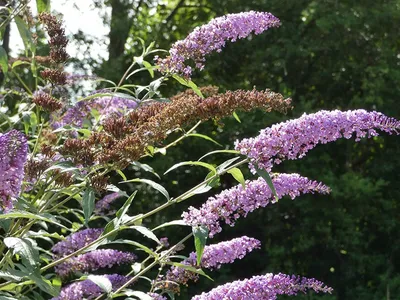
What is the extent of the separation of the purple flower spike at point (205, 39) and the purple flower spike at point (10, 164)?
1.21 meters

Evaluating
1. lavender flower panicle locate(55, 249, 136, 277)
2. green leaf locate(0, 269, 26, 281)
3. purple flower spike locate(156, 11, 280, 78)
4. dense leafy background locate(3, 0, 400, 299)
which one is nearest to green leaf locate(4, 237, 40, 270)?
green leaf locate(0, 269, 26, 281)

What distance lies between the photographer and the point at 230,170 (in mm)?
2396

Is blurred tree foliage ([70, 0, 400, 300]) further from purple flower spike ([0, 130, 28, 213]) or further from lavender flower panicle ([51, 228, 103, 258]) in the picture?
purple flower spike ([0, 130, 28, 213])

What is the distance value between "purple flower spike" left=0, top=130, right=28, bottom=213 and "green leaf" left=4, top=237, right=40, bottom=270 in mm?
530

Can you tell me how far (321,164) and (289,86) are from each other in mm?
1087

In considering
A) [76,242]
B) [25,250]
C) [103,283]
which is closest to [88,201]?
[25,250]

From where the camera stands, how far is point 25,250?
7.38 feet

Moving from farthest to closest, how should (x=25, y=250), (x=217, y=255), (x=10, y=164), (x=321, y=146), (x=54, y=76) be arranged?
(x=321, y=146) → (x=217, y=255) → (x=54, y=76) → (x=25, y=250) → (x=10, y=164)

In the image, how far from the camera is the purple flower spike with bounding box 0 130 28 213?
169 cm

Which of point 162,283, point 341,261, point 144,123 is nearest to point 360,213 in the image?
point 341,261

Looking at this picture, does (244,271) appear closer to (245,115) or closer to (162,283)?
(245,115)

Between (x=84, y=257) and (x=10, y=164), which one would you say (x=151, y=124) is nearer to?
(x=10, y=164)

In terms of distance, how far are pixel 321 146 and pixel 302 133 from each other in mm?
5495

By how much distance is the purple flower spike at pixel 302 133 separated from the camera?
230cm
